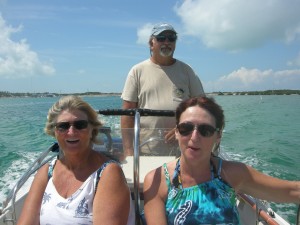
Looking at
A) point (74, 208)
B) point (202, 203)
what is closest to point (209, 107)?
point (202, 203)

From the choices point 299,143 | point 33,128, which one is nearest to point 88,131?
point 299,143

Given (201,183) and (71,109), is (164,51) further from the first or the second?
(201,183)

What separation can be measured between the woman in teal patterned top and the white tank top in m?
0.26

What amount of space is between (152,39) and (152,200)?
2208 millimetres

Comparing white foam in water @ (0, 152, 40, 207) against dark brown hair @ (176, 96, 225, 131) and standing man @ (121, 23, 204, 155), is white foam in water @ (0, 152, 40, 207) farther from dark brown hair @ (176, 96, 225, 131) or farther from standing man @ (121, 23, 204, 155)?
dark brown hair @ (176, 96, 225, 131)

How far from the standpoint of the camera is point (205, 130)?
2.09 metres

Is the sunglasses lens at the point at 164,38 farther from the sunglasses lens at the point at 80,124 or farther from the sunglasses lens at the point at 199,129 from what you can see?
the sunglasses lens at the point at 199,129

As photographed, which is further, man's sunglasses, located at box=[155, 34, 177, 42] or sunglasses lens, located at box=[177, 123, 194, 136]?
man's sunglasses, located at box=[155, 34, 177, 42]

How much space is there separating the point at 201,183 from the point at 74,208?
2.64ft

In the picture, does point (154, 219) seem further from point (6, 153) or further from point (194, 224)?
point (6, 153)

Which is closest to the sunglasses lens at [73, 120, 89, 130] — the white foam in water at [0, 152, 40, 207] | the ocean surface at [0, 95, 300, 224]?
the ocean surface at [0, 95, 300, 224]

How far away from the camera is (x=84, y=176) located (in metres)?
2.29

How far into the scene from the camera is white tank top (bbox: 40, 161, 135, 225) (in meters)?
2.15

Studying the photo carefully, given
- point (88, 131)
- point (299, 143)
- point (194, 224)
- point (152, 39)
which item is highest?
point (152, 39)
